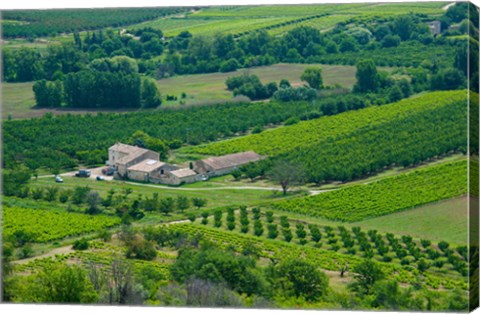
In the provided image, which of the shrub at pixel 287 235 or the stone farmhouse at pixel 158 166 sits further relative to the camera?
the stone farmhouse at pixel 158 166

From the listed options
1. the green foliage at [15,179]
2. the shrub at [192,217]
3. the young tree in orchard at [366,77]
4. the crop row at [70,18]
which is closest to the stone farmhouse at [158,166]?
the shrub at [192,217]

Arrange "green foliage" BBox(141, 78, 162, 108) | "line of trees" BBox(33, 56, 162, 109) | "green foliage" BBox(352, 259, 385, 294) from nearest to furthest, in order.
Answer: "green foliage" BBox(352, 259, 385, 294)
"line of trees" BBox(33, 56, 162, 109)
"green foliage" BBox(141, 78, 162, 108)

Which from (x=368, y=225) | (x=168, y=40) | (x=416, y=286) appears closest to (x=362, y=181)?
(x=368, y=225)

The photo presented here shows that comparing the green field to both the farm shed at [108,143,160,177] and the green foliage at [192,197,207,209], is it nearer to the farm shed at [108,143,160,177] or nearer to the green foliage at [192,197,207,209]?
the farm shed at [108,143,160,177]

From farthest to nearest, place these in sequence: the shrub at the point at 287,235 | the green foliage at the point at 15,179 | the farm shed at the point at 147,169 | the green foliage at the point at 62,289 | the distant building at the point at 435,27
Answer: the farm shed at the point at 147,169
the green foliage at the point at 15,179
the distant building at the point at 435,27
the shrub at the point at 287,235
the green foliage at the point at 62,289

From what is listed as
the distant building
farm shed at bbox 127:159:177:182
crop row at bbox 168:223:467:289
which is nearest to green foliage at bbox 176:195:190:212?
crop row at bbox 168:223:467:289

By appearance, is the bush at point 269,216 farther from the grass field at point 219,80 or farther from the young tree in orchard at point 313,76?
the young tree in orchard at point 313,76

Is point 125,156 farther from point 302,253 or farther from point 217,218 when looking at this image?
point 302,253
